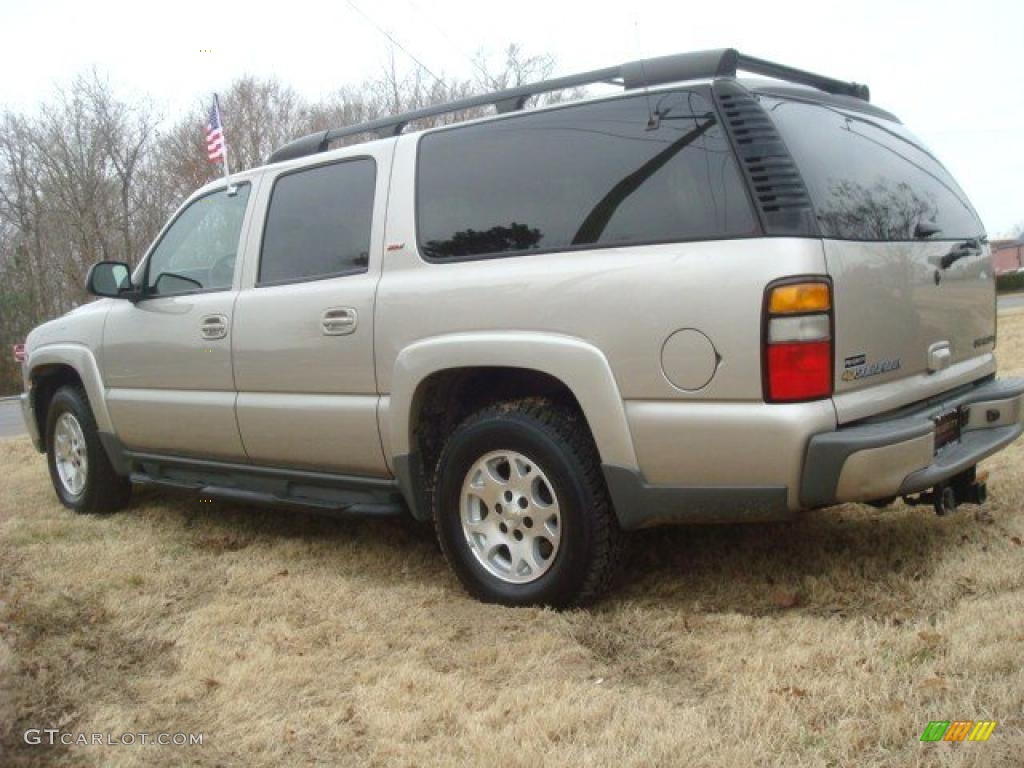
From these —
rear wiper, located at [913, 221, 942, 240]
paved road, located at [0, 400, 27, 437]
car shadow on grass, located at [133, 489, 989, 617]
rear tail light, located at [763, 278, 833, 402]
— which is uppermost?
rear wiper, located at [913, 221, 942, 240]

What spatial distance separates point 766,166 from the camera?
3.17 metres

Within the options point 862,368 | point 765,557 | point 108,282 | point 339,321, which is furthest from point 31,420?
point 862,368

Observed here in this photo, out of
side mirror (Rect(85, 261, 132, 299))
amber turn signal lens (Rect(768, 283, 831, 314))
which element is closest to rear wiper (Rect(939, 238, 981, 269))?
amber turn signal lens (Rect(768, 283, 831, 314))

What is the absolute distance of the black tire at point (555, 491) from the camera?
3500 millimetres

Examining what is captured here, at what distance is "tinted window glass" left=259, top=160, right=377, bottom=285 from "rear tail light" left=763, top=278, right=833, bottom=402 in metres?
1.86

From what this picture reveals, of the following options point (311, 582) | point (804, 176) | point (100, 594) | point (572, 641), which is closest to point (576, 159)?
point (804, 176)

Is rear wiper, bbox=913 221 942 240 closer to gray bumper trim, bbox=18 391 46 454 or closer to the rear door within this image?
the rear door

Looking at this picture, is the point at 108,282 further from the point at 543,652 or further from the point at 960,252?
the point at 960,252

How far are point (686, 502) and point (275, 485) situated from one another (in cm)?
221

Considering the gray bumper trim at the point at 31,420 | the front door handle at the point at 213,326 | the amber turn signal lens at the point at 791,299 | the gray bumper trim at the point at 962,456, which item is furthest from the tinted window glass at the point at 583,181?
the gray bumper trim at the point at 31,420

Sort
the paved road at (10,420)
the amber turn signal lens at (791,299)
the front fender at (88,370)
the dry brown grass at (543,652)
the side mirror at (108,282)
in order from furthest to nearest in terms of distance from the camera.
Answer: the paved road at (10,420) < the front fender at (88,370) < the side mirror at (108,282) < the amber turn signal lens at (791,299) < the dry brown grass at (543,652)

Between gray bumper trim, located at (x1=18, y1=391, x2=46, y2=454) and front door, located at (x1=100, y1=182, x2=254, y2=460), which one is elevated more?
front door, located at (x1=100, y1=182, x2=254, y2=460)

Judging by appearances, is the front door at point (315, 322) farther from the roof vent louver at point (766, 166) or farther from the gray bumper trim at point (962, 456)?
the gray bumper trim at point (962, 456)

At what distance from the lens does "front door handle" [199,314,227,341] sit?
4715mm
